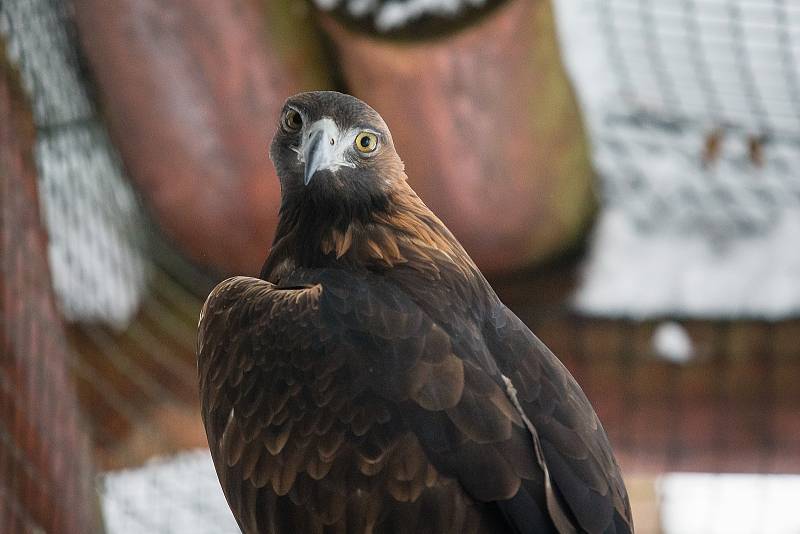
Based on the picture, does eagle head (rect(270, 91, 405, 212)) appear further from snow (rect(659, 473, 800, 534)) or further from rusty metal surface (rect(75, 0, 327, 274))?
snow (rect(659, 473, 800, 534))

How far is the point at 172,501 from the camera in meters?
5.14

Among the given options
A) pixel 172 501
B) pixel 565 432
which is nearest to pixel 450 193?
pixel 565 432

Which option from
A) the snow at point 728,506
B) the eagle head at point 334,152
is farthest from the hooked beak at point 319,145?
the snow at point 728,506

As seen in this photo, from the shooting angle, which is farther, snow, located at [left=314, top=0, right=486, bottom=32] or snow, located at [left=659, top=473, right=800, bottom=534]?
snow, located at [left=659, top=473, right=800, bottom=534]

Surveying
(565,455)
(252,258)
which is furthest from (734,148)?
(565,455)

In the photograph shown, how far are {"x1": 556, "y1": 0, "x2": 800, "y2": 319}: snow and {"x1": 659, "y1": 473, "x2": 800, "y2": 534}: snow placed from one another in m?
1.60

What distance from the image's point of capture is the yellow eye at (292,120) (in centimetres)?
236

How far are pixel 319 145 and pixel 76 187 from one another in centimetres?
220

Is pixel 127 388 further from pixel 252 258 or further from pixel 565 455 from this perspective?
pixel 565 455

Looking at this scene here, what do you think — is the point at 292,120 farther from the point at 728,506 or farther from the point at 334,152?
the point at 728,506

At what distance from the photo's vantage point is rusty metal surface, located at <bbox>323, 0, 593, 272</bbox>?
3195 millimetres

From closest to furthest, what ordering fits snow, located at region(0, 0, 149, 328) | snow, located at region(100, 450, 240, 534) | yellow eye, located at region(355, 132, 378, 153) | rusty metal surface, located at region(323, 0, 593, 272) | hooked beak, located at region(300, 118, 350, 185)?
hooked beak, located at region(300, 118, 350, 185) → yellow eye, located at region(355, 132, 378, 153) → rusty metal surface, located at region(323, 0, 593, 272) → snow, located at region(0, 0, 149, 328) → snow, located at region(100, 450, 240, 534)

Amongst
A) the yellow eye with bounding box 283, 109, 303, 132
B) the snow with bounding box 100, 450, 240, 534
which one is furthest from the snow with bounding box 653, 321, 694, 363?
the snow with bounding box 100, 450, 240, 534

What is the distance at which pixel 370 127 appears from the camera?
2.33 meters
